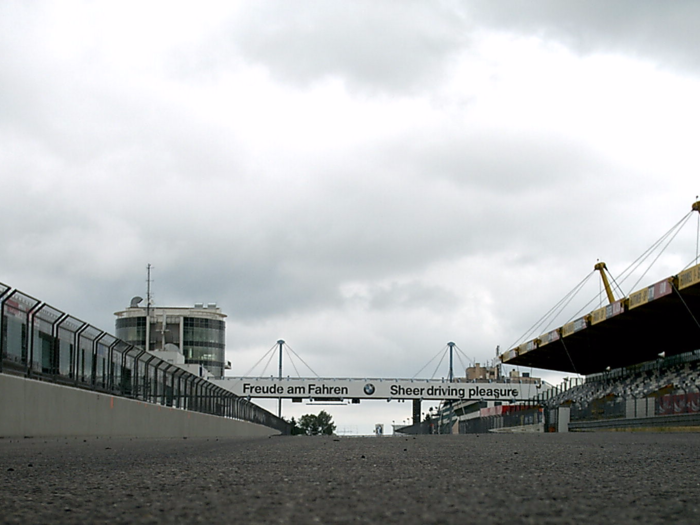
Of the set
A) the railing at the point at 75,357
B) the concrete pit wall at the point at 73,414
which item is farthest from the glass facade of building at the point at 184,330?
the concrete pit wall at the point at 73,414

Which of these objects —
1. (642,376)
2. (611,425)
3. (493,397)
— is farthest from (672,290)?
(493,397)

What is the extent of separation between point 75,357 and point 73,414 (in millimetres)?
1056

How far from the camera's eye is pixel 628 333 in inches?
2142

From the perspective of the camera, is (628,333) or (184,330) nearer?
(628,333)

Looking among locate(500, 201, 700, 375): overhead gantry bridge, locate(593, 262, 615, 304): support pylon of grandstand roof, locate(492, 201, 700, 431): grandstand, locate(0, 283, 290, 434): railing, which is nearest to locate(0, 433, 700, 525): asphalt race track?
locate(0, 283, 290, 434): railing

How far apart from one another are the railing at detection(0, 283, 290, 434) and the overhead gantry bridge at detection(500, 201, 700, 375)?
84.0 ft

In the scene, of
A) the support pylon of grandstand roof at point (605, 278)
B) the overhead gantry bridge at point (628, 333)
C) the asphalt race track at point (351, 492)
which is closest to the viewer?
the asphalt race track at point (351, 492)

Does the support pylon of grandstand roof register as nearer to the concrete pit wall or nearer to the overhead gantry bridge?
the overhead gantry bridge

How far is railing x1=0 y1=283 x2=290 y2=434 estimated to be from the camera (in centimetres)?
1155

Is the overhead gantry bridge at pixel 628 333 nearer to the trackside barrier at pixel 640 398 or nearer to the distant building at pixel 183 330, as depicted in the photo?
the trackside barrier at pixel 640 398

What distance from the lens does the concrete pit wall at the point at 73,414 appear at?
1109 centimetres

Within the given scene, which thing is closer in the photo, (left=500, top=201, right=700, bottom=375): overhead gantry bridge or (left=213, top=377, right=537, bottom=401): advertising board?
(left=500, top=201, right=700, bottom=375): overhead gantry bridge

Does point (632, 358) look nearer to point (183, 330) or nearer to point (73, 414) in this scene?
point (73, 414)

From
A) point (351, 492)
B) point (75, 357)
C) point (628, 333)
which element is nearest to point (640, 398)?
point (628, 333)
